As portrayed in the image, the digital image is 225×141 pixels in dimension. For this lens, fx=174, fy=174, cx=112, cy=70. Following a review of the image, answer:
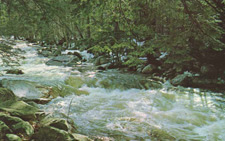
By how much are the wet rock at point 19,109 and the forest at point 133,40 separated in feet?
2.56

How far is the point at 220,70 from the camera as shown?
816 centimetres

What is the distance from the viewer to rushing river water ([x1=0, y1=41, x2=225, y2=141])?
14.2ft

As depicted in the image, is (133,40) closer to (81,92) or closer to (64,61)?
(81,92)

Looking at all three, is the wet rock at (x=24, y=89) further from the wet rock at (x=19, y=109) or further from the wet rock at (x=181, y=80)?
the wet rock at (x=181, y=80)

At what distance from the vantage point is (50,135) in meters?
3.04

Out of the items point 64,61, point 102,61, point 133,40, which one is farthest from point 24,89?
point 64,61

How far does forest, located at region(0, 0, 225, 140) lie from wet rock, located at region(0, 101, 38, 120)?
78 centimetres

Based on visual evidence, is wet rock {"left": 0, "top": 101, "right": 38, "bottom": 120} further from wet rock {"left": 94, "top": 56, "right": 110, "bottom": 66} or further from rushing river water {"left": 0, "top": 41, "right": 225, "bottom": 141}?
wet rock {"left": 94, "top": 56, "right": 110, "bottom": 66}

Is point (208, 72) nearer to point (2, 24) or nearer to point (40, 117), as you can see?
point (40, 117)

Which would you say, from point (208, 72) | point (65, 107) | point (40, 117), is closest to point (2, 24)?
point (40, 117)

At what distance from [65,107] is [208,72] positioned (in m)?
6.65

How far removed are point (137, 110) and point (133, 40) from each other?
2.31 meters

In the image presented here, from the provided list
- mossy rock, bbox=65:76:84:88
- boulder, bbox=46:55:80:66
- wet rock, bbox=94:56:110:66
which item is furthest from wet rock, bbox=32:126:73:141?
boulder, bbox=46:55:80:66

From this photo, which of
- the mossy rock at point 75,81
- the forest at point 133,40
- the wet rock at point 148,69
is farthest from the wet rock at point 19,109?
the wet rock at point 148,69
